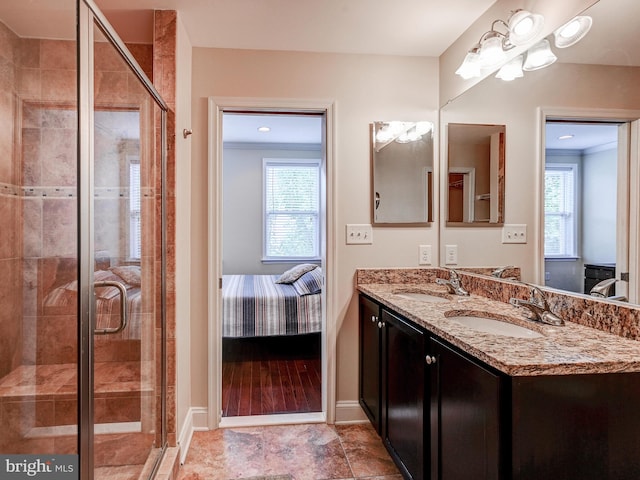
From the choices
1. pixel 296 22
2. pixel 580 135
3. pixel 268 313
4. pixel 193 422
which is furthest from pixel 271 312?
pixel 580 135

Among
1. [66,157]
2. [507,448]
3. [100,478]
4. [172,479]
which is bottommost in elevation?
[172,479]

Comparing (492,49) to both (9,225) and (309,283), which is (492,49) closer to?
(9,225)

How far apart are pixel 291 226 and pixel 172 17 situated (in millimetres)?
3912

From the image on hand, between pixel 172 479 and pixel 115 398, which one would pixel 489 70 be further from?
pixel 172 479

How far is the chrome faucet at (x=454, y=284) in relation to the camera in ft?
7.11

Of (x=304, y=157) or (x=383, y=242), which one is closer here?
(x=383, y=242)

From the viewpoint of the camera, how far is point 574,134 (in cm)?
150

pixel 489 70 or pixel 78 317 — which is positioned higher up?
pixel 489 70

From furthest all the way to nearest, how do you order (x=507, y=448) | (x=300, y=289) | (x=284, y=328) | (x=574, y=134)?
(x=300, y=289)
(x=284, y=328)
(x=574, y=134)
(x=507, y=448)

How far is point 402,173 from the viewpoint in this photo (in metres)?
2.50

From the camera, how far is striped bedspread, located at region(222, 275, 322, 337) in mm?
3535

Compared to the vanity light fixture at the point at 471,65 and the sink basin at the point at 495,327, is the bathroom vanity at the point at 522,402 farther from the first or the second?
the vanity light fixture at the point at 471,65

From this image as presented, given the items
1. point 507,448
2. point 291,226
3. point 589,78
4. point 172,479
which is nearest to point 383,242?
point 589,78

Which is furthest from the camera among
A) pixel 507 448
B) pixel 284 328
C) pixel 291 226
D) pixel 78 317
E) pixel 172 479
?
pixel 291 226
